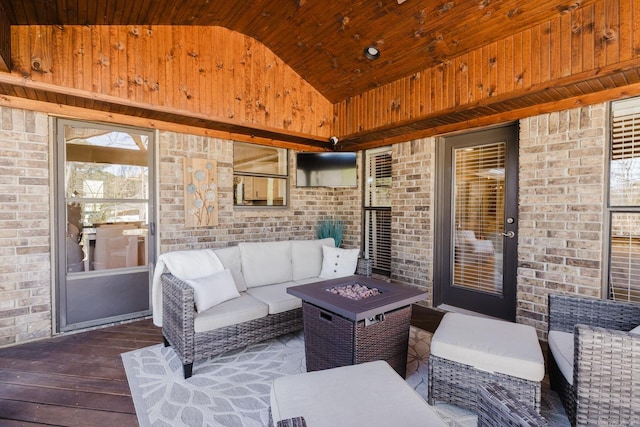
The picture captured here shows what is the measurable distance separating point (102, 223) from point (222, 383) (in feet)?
7.83

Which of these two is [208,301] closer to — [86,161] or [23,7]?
[86,161]

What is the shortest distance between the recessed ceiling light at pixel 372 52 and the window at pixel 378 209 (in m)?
1.49

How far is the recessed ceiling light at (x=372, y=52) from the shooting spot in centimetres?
352

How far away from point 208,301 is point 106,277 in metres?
1.69

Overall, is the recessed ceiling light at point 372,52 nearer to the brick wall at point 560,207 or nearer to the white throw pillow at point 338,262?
the brick wall at point 560,207

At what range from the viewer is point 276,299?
9.85 feet

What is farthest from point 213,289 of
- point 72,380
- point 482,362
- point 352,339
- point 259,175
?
point 259,175

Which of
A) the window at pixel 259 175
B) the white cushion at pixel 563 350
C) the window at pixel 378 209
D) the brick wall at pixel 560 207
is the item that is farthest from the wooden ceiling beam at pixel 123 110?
the white cushion at pixel 563 350

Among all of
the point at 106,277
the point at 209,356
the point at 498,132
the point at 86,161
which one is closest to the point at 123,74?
the point at 86,161

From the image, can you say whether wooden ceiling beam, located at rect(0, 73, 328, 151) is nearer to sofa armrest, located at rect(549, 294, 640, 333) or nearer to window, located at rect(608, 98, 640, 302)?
window, located at rect(608, 98, 640, 302)

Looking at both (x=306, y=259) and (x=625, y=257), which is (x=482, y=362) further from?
(x=306, y=259)

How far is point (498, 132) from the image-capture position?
3.62 metres

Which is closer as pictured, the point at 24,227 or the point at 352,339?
the point at 352,339

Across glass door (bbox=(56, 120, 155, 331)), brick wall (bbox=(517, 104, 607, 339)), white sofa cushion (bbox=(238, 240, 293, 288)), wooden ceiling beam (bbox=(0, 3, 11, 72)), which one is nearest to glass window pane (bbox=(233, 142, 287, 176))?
glass door (bbox=(56, 120, 155, 331))
